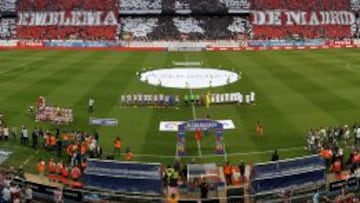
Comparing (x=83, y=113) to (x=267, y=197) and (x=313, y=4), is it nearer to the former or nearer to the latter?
(x=267, y=197)

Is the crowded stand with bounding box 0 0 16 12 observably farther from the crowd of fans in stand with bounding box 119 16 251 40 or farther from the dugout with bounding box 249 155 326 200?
the dugout with bounding box 249 155 326 200

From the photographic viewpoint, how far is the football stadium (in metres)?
30.7

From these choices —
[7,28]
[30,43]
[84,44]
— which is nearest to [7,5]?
[7,28]

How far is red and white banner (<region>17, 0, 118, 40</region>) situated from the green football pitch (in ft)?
88.2

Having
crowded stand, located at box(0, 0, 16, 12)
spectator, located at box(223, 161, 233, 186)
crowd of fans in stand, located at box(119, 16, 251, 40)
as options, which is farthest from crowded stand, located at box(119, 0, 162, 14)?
spectator, located at box(223, 161, 233, 186)

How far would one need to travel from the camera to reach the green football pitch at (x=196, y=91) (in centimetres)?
3872

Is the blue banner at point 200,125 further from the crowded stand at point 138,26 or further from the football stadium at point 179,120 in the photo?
the crowded stand at point 138,26

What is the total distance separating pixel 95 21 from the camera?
110750mm

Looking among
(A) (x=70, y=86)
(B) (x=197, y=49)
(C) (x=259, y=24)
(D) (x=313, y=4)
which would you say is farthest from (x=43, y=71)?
(D) (x=313, y=4)

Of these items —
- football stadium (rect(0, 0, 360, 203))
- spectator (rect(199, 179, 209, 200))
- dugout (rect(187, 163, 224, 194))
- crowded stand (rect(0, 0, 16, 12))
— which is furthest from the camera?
crowded stand (rect(0, 0, 16, 12))

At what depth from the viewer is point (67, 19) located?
364 feet

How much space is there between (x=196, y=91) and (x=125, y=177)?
981 inches

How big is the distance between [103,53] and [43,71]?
20994 millimetres

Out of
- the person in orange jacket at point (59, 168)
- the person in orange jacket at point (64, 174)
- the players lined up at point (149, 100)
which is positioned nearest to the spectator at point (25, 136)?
the person in orange jacket at point (59, 168)
